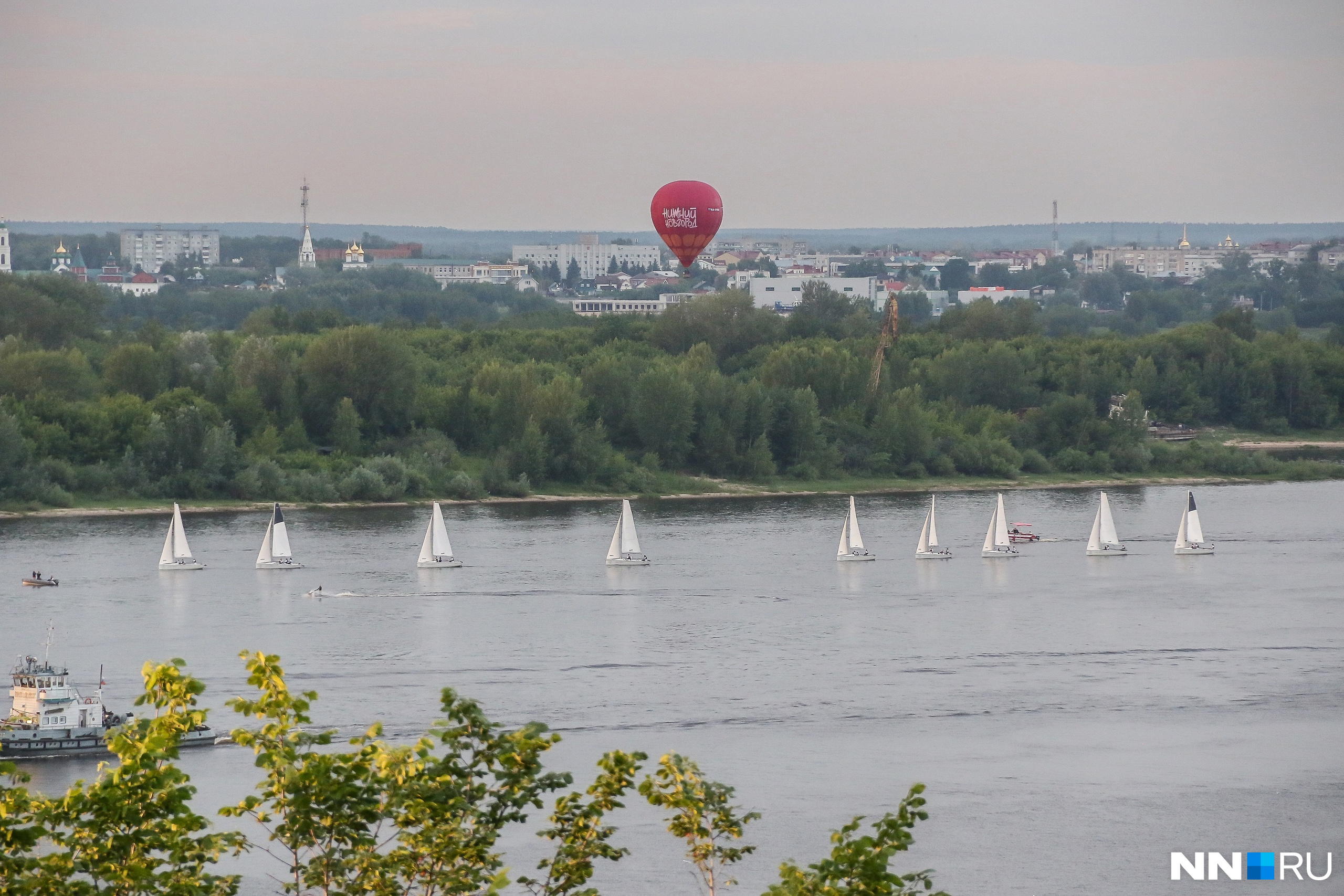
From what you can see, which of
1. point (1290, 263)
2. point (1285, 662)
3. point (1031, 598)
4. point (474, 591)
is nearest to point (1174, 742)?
point (1285, 662)

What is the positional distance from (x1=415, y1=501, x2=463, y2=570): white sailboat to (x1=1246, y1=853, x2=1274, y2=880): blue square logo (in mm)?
24161

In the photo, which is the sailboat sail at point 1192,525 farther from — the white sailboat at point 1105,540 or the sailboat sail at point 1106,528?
the sailboat sail at point 1106,528

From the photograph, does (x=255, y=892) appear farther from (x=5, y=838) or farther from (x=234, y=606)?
(x=234, y=606)

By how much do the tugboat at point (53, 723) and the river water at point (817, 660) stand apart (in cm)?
33

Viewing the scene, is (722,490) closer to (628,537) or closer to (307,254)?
(628,537)

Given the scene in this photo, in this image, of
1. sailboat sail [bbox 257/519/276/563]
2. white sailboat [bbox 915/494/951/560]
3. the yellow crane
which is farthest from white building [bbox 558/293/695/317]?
sailboat sail [bbox 257/519/276/563]

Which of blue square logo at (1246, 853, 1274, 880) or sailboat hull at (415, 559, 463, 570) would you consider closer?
blue square logo at (1246, 853, 1274, 880)

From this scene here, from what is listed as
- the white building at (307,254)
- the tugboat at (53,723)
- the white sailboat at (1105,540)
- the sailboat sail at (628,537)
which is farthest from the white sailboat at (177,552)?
the white building at (307,254)

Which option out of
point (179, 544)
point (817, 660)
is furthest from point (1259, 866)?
point (179, 544)

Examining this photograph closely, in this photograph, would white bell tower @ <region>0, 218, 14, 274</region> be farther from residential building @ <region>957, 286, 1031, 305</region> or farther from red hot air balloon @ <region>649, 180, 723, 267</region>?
red hot air balloon @ <region>649, 180, 723, 267</region>

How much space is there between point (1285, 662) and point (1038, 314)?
299 feet

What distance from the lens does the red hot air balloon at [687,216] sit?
51781 mm

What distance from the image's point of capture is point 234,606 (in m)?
37.4

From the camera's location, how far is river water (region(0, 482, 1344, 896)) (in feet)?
74.4
